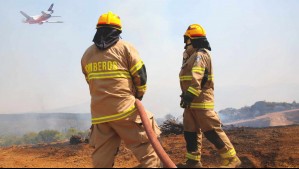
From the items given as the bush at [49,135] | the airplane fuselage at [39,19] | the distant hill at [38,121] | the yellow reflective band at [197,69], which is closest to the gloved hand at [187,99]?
the yellow reflective band at [197,69]

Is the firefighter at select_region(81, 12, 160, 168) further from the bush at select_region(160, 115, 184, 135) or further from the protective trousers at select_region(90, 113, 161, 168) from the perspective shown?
the bush at select_region(160, 115, 184, 135)

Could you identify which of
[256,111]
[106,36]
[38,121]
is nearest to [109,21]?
[106,36]

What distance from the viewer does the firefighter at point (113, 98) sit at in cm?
384

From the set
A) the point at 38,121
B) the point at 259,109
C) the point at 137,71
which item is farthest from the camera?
the point at 38,121

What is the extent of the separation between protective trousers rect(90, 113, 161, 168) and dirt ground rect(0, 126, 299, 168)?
2.55 m

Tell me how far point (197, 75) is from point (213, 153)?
8.43ft

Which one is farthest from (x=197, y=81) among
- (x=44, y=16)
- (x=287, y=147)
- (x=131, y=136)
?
(x=44, y=16)

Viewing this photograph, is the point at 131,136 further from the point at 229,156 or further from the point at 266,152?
the point at 266,152

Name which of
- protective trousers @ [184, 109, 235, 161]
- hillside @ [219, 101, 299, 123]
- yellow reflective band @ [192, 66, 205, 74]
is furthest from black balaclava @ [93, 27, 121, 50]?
hillside @ [219, 101, 299, 123]

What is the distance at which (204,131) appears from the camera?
5.19 metres

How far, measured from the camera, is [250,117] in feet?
145

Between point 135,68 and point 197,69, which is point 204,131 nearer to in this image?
point 197,69

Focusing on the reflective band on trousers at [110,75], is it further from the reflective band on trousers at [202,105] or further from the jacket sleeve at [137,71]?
the reflective band on trousers at [202,105]

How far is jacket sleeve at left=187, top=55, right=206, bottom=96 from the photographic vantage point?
196 inches
